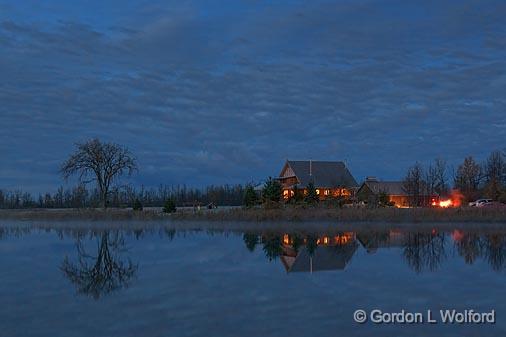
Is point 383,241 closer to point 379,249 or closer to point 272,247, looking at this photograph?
point 379,249

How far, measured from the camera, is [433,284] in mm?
→ 16984

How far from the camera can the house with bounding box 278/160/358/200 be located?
84.6 m

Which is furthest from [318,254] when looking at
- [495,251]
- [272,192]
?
[272,192]

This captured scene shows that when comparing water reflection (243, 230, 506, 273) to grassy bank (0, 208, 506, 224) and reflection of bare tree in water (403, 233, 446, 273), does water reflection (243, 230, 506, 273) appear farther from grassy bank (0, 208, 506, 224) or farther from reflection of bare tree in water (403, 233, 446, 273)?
grassy bank (0, 208, 506, 224)

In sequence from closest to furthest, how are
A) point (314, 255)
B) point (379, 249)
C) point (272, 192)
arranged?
point (314, 255), point (379, 249), point (272, 192)

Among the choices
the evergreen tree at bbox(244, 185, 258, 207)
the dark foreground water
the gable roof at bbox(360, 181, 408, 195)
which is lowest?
the dark foreground water

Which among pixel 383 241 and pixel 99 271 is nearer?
pixel 99 271

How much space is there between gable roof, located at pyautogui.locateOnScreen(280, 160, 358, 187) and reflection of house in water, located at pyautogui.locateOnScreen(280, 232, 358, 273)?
51.0 meters

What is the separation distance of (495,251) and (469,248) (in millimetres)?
1791

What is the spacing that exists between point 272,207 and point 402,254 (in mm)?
32659

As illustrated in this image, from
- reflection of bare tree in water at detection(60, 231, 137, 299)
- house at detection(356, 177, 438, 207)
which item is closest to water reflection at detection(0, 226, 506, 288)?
reflection of bare tree in water at detection(60, 231, 137, 299)

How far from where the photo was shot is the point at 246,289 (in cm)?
1638

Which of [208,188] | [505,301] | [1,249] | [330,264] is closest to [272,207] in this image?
[1,249]

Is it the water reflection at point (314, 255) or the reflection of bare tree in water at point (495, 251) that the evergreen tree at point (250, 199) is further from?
the reflection of bare tree in water at point (495, 251)
